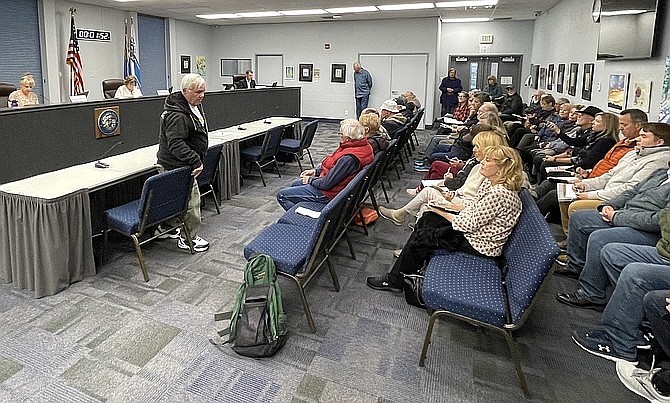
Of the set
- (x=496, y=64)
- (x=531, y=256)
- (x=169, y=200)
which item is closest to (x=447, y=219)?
(x=531, y=256)

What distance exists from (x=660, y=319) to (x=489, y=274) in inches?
29.5

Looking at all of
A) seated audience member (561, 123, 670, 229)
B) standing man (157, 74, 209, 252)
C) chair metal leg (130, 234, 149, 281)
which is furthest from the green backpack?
seated audience member (561, 123, 670, 229)

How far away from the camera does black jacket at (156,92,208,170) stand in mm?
3496

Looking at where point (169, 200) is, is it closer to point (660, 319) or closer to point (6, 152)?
point (6, 152)

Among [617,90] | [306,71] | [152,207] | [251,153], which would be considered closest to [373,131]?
[251,153]

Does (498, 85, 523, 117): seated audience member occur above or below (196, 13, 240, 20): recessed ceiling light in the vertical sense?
below

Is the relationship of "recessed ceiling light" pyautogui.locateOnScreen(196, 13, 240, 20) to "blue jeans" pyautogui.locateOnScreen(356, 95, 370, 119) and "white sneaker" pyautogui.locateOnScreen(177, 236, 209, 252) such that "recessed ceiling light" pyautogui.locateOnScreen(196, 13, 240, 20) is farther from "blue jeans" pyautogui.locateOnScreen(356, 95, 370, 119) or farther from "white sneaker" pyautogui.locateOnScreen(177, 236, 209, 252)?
"white sneaker" pyautogui.locateOnScreen(177, 236, 209, 252)

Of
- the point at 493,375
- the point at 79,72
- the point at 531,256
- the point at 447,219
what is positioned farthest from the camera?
the point at 79,72

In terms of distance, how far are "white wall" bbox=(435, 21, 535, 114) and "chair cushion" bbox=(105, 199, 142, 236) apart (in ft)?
34.4

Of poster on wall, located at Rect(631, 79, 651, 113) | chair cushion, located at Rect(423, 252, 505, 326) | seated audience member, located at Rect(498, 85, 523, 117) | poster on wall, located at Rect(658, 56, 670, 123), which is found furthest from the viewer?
seated audience member, located at Rect(498, 85, 523, 117)

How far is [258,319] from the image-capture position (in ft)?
8.03

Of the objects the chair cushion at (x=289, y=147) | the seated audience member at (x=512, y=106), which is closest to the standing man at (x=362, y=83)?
the seated audience member at (x=512, y=106)

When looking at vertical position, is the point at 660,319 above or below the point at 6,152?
below

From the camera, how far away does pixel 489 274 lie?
2496 mm
